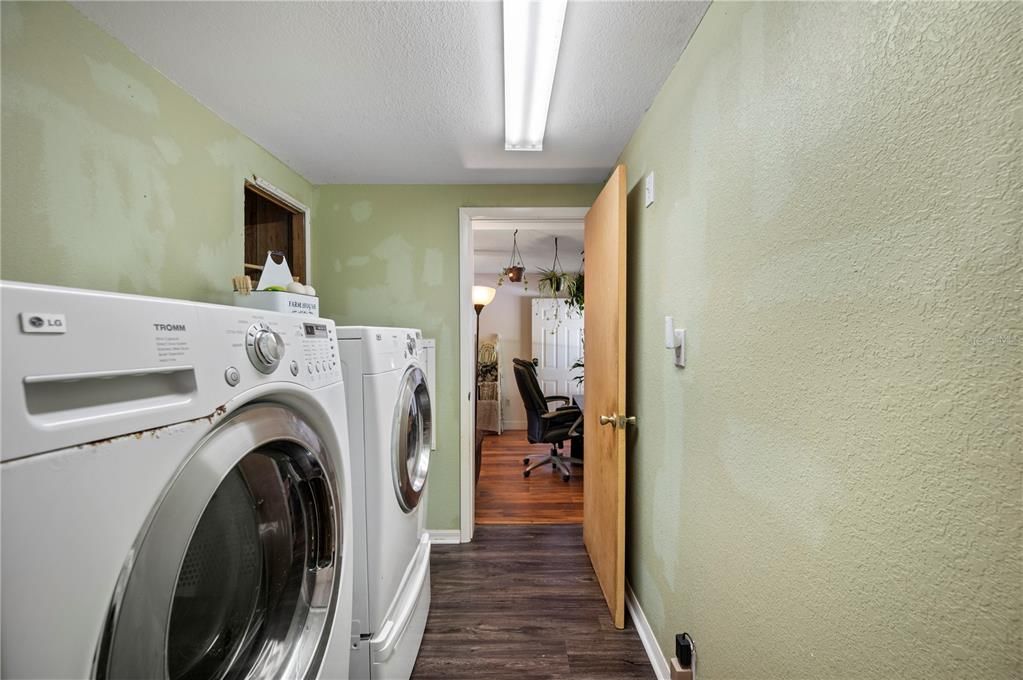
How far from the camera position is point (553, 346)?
563cm

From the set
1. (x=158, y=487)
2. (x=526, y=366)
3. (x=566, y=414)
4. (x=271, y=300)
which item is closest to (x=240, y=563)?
(x=158, y=487)

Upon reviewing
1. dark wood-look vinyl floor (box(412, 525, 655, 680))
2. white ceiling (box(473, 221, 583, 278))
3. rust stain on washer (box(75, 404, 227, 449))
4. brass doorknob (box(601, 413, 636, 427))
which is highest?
white ceiling (box(473, 221, 583, 278))

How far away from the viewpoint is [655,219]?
1.58 metres

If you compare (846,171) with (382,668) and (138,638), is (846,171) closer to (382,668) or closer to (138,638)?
(138,638)

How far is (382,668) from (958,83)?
1.76 metres

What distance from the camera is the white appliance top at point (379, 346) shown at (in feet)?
3.90

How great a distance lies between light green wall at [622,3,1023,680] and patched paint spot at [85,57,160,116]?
5.96 feet

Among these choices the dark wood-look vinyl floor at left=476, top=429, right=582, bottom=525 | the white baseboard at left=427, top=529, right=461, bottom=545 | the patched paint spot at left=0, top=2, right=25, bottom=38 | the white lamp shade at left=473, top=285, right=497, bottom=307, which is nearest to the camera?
the patched paint spot at left=0, top=2, right=25, bottom=38

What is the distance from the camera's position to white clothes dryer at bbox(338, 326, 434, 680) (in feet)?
3.89

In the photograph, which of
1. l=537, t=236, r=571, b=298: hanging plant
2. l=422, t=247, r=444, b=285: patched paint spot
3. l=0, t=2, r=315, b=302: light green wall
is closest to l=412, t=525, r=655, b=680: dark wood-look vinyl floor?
l=422, t=247, r=444, b=285: patched paint spot

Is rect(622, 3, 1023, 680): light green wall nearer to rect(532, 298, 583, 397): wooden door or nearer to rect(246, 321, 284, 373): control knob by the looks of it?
rect(246, 321, 284, 373): control knob

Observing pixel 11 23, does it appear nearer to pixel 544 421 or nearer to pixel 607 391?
pixel 607 391

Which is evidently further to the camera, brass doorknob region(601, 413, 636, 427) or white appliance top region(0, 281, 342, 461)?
brass doorknob region(601, 413, 636, 427)

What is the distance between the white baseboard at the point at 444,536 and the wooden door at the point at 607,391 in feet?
2.65
